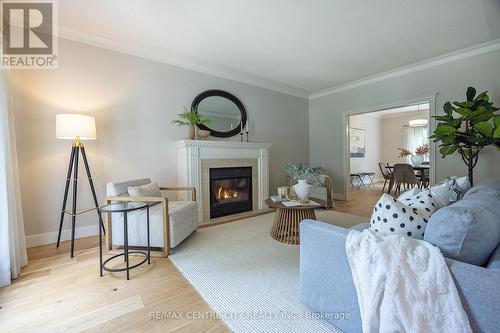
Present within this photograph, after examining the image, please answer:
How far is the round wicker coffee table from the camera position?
268 centimetres

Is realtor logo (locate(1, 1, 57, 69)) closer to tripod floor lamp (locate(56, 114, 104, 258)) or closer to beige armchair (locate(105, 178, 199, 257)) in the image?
tripod floor lamp (locate(56, 114, 104, 258))

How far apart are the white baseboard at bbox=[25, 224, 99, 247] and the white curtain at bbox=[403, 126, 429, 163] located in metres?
9.16

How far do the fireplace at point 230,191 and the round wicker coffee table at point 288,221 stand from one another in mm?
1255

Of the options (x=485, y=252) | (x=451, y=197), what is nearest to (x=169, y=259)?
(x=485, y=252)

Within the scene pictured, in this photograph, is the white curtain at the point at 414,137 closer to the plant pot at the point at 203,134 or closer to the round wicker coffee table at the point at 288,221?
the round wicker coffee table at the point at 288,221

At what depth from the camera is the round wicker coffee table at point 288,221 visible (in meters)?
2.68

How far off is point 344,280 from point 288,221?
150 cm

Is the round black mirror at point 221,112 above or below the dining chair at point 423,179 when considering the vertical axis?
above

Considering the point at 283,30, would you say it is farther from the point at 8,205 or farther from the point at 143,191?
the point at 8,205

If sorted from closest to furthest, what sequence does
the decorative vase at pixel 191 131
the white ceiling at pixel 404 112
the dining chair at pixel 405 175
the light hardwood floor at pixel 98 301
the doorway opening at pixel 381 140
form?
the light hardwood floor at pixel 98 301, the decorative vase at pixel 191 131, the dining chair at pixel 405 175, the white ceiling at pixel 404 112, the doorway opening at pixel 381 140

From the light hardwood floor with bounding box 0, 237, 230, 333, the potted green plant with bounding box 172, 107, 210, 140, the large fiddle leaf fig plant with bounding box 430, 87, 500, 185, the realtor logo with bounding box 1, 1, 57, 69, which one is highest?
the realtor logo with bounding box 1, 1, 57, 69

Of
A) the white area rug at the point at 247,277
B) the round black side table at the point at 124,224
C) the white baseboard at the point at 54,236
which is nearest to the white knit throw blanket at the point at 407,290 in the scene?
the white area rug at the point at 247,277

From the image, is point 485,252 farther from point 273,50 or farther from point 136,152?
point 136,152

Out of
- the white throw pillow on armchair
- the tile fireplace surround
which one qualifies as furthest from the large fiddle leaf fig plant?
the white throw pillow on armchair
